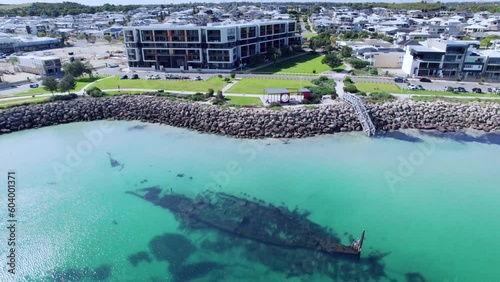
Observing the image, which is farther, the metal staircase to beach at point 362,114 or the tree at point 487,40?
the tree at point 487,40

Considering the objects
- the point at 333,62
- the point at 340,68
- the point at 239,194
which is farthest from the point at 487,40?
the point at 239,194

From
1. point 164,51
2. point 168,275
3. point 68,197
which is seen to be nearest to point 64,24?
point 164,51

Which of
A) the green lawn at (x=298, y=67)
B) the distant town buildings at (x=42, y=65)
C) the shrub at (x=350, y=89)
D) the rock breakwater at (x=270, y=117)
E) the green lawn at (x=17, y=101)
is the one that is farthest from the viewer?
the green lawn at (x=298, y=67)

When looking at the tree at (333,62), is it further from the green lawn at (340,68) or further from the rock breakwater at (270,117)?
the rock breakwater at (270,117)

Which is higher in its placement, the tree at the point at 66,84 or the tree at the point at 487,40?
the tree at the point at 487,40

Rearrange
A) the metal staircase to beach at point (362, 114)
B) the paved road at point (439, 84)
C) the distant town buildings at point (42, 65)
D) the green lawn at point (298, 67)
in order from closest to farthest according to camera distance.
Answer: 1. the metal staircase to beach at point (362, 114)
2. the paved road at point (439, 84)
3. the distant town buildings at point (42, 65)
4. the green lawn at point (298, 67)

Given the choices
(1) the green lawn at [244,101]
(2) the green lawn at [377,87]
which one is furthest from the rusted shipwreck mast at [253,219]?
(2) the green lawn at [377,87]

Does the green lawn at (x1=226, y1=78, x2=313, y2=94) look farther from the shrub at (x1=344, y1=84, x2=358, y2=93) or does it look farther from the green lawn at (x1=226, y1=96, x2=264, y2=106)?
the shrub at (x1=344, y1=84, x2=358, y2=93)
